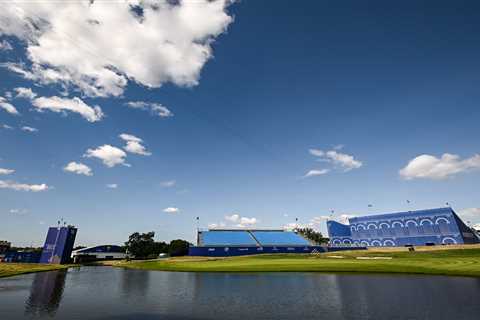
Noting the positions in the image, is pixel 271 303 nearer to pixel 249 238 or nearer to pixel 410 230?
pixel 249 238

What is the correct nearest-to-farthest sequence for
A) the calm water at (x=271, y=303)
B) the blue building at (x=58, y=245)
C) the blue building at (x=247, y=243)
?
the calm water at (x=271, y=303) → the blue building at (x=58, y=245) → the blue building at (x=247, y=243)

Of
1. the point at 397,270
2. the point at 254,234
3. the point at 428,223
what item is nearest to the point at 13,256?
the point at 254,234

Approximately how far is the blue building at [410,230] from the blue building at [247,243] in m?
29.7

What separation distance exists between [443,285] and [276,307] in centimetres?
2714

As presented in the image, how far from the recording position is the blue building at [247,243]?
145 m

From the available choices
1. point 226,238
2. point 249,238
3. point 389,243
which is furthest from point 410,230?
point 226,238

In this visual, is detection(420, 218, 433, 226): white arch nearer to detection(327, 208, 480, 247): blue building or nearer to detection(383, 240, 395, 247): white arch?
detection(327, 208, 480, 247): blue building

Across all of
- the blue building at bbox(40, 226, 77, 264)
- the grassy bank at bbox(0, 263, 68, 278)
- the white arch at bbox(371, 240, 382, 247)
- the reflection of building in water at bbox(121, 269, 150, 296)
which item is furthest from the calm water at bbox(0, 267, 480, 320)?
the white arch at bbox(371, 240, 382, 247)

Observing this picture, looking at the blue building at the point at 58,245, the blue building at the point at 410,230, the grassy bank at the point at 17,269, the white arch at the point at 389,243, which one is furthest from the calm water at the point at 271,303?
the white arch at the point at 389,243

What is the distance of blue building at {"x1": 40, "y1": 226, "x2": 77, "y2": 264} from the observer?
5418 inches

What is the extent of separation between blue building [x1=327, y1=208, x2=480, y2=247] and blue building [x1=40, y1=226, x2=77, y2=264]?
519ft

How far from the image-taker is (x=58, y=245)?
140 meters

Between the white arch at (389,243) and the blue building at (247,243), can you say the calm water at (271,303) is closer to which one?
the blue building at (247,243)

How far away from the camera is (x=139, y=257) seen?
18925 centimetres
